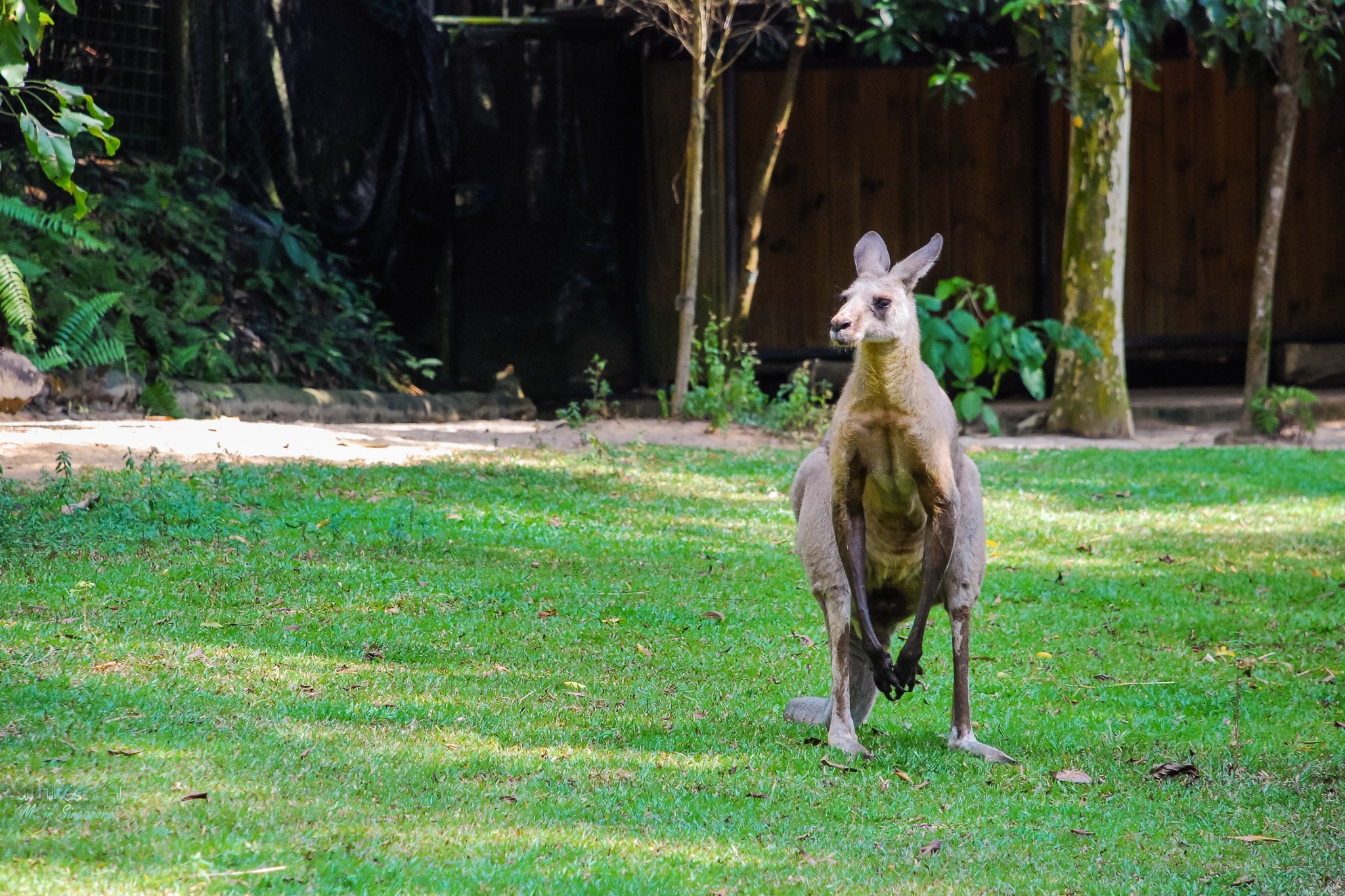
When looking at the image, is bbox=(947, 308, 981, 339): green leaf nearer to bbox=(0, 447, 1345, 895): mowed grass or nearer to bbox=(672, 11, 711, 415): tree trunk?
bbox=(672, 11, 711, 415): tree trunk

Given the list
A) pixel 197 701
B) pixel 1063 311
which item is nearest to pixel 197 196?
pixel 1063 311

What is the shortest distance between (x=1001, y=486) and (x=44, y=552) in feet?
23.3

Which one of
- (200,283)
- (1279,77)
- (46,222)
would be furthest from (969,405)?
(46,222)

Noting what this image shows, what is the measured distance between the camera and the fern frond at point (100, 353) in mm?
11703

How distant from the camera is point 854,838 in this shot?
4074 mm

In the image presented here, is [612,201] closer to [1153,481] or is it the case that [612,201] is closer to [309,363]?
[309,363]

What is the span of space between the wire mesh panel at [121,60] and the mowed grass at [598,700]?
6452mm

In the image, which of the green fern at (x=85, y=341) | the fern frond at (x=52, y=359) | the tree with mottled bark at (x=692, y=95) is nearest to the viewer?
the fern frond at (x=52, y=359)

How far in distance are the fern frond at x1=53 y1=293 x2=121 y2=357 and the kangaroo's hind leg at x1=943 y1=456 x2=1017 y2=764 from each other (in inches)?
351

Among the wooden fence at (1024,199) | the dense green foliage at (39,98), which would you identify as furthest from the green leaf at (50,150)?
the wooden fence at (1024,199)

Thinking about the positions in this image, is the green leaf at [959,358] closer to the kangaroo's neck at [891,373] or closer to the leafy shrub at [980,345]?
the leafy shrub at [980,345]

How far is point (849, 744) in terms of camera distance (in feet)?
16.5

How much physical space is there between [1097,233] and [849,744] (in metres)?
10.1

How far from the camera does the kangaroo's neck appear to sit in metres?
4.74
